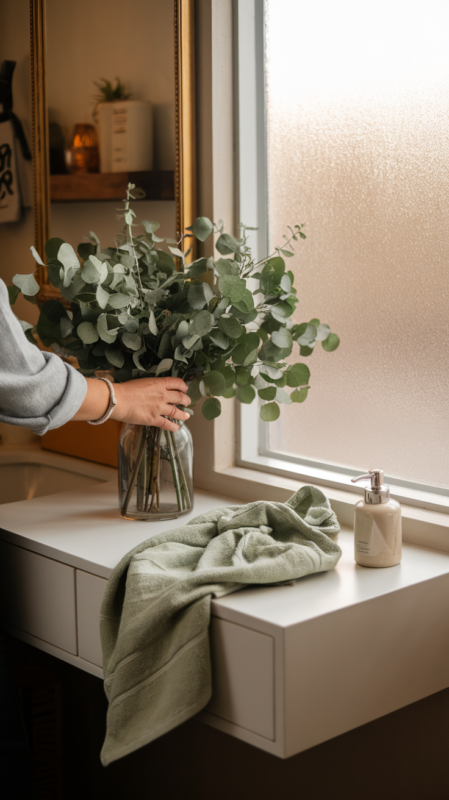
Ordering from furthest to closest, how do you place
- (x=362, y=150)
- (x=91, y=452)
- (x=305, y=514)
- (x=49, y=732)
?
1. (x=91, y=452)
2. (x=49, y=732)
3. (x=362, y=150)
4. (x=305, y=514)

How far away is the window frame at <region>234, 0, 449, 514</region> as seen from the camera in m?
1.49

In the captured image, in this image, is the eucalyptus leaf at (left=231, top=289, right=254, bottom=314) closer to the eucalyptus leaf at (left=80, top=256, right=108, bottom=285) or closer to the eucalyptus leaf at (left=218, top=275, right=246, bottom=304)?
the eucalyptus leaf at (left=218, top=275, right=246, bottom=304)

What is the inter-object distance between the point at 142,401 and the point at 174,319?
0.14 meters

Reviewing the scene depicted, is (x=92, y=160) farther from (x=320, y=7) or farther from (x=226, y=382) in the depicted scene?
(x=226, y=382)

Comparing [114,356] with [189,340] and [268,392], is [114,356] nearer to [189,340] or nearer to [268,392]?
[189,340]

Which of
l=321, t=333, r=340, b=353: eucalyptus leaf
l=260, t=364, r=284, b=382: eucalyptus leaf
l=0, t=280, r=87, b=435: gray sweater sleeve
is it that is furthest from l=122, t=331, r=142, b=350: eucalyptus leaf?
l=321, t=333, r=340, b=353: eucalyptus leaf

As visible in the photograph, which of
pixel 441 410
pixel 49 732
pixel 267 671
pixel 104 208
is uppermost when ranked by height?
pixel 104 208

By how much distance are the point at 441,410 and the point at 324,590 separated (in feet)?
1.32

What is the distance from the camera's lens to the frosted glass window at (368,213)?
4.22ft

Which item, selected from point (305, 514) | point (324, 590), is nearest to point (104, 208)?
point (305, 514)

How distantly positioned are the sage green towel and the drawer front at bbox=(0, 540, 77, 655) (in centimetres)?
16

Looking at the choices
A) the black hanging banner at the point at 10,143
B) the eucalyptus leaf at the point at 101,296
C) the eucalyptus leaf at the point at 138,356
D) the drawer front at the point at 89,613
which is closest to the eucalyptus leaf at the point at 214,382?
the eucalyptus leaf at the point at 138,356

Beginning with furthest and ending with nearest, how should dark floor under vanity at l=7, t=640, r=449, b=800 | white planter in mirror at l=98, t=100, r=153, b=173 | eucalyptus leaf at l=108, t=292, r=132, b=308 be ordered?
white planter in mirror at l=98, t=100, r=153, b=173 → dark floor under vanity at l=7, t=640, r=449, b=800 → eucalyptus leaf at l=108, t=292, r=132, b=308

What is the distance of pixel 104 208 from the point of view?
1720mm
